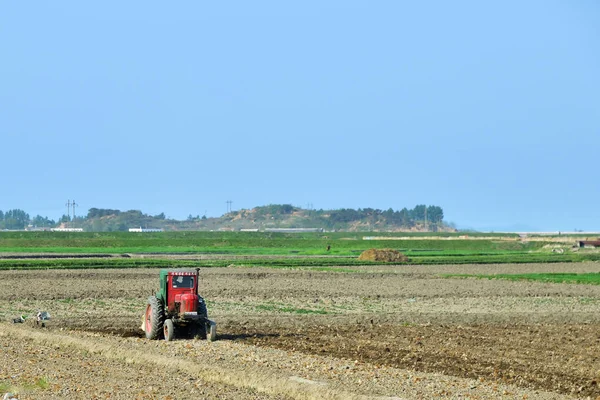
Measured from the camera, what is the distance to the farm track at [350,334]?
59.6 ft

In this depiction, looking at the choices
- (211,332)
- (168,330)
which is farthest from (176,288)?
(211,332)

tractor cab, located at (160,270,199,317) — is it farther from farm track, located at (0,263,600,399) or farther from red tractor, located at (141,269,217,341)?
farm track, located at (0,263,600,399)

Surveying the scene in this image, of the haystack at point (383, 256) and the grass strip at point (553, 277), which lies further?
the haystack at point (383, 256)

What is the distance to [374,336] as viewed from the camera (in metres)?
26.5

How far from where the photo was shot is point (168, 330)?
24078mm

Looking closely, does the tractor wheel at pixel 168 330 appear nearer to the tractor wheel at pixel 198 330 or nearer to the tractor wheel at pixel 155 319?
the tractor wheel at pixel 155 319

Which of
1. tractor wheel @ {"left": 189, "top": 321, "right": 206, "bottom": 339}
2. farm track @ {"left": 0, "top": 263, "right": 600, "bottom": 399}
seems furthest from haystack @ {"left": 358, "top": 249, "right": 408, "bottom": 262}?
tractor wheel @ {"left": 189, "top": 321, "right": 206, "bottom": 339}

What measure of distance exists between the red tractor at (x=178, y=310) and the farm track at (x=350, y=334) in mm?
599

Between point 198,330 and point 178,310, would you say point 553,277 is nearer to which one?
point 198,330

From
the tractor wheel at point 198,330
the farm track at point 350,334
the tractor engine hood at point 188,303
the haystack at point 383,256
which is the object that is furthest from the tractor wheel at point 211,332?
the haystack at point 383,256

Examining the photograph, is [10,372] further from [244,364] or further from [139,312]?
[139,312]

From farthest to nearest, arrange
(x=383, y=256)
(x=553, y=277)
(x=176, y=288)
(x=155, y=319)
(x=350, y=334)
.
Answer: (x=383, y=256) < (x=553, y=277) < (x=350, y=334) < (x=176, y=288) < (x=155, y=319)

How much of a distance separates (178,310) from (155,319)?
61 cm

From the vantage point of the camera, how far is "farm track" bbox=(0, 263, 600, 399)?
59.6ft
